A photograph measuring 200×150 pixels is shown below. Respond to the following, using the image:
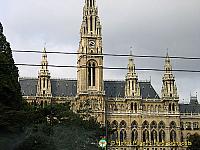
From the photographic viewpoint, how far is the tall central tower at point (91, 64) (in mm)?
88875

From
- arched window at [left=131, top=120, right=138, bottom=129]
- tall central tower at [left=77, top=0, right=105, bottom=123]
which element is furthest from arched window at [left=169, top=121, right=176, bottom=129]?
tall central tower at [left=77, top=0, right=105, bottom=123]

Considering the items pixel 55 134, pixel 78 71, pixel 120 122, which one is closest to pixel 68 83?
pixel 78 71

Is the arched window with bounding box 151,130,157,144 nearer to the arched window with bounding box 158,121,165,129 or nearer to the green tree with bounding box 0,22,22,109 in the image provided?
the arched window with bounding box 158,121,165,129

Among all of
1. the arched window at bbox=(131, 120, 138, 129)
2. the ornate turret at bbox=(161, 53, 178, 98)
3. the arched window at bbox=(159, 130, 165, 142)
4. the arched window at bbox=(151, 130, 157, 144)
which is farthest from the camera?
the ornate turret at bbox=(161, 53, 178, 98)

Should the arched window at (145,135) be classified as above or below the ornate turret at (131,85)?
below

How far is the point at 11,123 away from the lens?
41.2m

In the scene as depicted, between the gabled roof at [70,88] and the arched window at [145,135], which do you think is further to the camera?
the gabled roof at [70,88]

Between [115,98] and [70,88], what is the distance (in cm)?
976

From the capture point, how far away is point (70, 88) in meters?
95.4

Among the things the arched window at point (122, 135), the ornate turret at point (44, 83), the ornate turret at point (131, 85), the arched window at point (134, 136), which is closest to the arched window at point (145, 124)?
the arched window at point (134, 136)

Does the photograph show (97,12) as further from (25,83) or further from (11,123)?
(11,123)

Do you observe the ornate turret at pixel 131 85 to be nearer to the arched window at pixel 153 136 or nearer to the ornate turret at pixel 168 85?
the ornate turret at pixel 168 85

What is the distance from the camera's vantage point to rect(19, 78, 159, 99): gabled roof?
308 ft

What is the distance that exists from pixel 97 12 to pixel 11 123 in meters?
56.7
